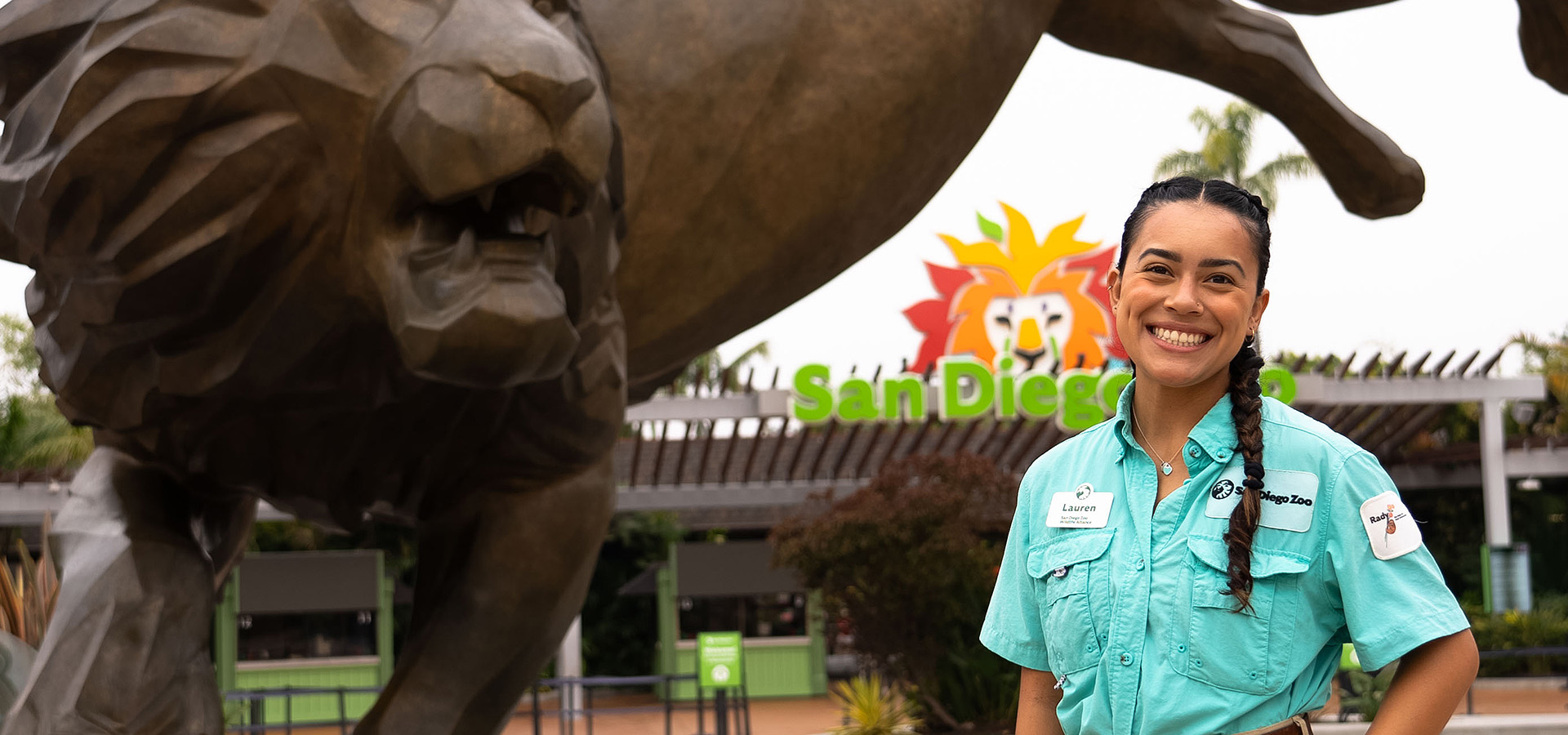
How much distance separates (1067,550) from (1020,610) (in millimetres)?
135

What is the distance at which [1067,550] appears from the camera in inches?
58.7

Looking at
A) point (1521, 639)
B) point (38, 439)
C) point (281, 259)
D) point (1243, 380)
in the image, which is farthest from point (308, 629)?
point (1243, 380)

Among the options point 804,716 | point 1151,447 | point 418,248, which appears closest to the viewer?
point 1151,447

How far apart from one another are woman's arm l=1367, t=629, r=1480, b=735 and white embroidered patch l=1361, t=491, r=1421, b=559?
0.09 metres

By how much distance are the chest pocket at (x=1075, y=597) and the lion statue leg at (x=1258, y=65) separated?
1.60 metres

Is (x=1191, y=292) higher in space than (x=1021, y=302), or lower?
lower

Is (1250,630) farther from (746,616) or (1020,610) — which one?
(746,616)

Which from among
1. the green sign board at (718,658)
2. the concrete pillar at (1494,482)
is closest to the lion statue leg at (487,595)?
the green sign board at (718,658)

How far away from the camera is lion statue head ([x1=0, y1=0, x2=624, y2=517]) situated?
63.7 inches

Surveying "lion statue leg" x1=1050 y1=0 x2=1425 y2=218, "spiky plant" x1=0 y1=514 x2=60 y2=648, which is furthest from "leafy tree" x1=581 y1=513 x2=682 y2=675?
"lion statue leg" x1=1050 y1=0 x2=1425 y2=218

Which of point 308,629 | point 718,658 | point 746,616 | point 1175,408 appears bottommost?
point 746,616

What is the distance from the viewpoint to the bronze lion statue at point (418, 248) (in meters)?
1.64

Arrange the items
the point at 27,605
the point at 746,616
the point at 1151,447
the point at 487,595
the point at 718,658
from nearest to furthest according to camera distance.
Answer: the point at 1151,447, the point at 487,595, the point at 27,605, the point at 718,658, the point at 746,616

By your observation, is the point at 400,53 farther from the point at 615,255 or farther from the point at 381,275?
the point at 615,255
